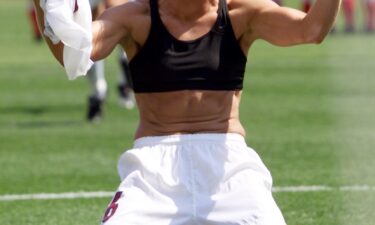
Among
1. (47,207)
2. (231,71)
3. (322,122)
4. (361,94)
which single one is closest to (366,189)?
(47,207)

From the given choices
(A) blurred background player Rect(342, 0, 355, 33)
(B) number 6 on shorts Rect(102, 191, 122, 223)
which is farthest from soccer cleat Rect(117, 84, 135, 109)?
(A) blurred background player Rect(342, 0, 355, 33)

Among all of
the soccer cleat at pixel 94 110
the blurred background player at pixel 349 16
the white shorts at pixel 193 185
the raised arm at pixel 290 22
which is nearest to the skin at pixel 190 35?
the raised arm at pixel 290 22

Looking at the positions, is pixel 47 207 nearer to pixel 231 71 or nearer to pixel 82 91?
pixel 231 71

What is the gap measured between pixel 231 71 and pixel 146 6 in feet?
1.79

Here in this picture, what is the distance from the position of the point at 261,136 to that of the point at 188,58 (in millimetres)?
7302

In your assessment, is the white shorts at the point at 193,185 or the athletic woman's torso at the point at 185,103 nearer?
the white shorts at the point at 193,185

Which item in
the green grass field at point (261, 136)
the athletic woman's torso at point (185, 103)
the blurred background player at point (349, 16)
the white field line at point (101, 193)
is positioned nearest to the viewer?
the athletic woman's torso at point (185, 103)

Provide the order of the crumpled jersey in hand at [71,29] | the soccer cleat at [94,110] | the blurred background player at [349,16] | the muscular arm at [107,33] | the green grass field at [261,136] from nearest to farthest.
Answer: the crumpled jersey in hand at [71,29], the muscular arm at [107,33], the green grass field at [261,136], the soccer cleat at [94,110], the blurred background player at [349,16]

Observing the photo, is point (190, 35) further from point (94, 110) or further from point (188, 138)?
point (94, 110)

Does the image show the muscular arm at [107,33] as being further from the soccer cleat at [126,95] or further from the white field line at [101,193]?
the soccer cleat at [126,95]

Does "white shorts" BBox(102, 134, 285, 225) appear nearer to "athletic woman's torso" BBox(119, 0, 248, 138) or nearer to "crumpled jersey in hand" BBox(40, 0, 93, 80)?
"athletic woman's torso" BBox(119, 0, 248, 138)

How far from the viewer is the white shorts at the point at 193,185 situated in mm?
6336

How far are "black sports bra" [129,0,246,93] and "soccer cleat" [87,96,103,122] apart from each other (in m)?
8.97

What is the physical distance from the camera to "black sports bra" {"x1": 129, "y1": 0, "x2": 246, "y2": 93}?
672cm
